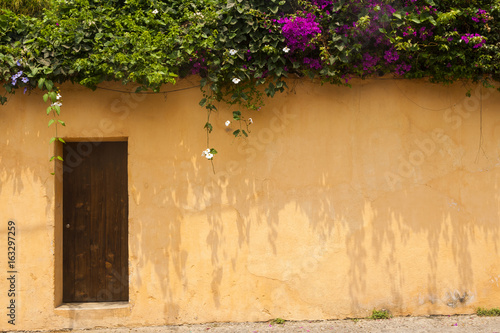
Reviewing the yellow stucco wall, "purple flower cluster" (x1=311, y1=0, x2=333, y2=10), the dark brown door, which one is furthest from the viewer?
the dark brown door

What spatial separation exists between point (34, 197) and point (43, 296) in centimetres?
99

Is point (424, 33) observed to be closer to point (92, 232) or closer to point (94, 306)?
point (92, 232)

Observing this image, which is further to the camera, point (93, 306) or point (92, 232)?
point (92, 232)

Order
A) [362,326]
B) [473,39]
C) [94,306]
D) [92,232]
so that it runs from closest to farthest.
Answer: [473,39]
[362,326]
[94,306]
[92,232]

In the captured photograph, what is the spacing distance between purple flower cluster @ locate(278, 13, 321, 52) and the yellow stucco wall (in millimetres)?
518

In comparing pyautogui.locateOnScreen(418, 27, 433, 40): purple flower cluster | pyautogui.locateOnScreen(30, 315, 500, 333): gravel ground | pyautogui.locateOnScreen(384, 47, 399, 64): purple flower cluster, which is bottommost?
pyautogui.locateOnScreen(30, 315, 500, 333): gravel ground

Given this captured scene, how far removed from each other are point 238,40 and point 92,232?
2528mm

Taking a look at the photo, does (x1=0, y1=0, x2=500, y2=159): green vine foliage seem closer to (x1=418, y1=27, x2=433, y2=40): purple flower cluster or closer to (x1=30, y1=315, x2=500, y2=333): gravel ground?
(x1=418, y1=27, x2=433, y2=40): purple flower cluster

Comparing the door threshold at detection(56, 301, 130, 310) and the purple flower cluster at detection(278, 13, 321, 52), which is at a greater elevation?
the purple flower cluster at detection(278, 13, 321, 52)

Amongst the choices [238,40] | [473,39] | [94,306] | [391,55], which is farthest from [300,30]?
[94,306]

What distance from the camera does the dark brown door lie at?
17.1ft

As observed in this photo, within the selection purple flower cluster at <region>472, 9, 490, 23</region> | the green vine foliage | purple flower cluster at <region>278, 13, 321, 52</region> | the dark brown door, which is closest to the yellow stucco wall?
the dark brown door

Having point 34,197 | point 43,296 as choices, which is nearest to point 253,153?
point 34,197

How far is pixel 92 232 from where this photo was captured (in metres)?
5.23
